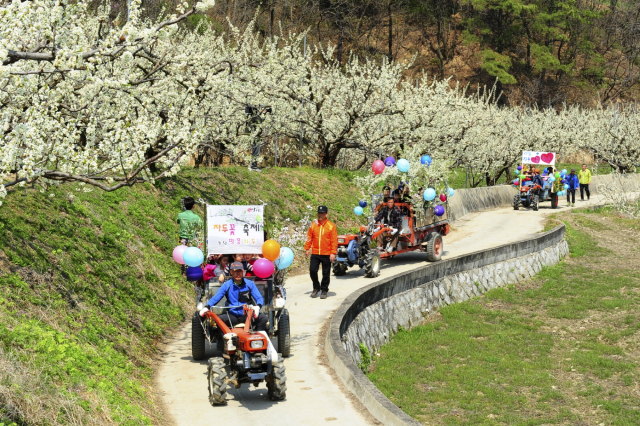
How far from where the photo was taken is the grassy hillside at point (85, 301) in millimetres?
7562

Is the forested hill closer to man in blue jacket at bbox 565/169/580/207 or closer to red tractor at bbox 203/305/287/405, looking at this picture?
man in blue jacket at bbox 565/169/580/207

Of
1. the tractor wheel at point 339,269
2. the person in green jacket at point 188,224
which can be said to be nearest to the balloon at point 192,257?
the person in green jacket at point 188,224

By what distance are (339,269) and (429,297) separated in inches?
103

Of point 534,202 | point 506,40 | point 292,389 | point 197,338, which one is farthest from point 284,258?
point 506,40

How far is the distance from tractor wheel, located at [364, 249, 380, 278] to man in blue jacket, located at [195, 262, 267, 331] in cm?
764

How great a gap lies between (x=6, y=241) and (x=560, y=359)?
39.4ft

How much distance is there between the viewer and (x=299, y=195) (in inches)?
989

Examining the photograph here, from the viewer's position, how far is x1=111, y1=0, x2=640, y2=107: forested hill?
219 feet

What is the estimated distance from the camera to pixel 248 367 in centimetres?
903

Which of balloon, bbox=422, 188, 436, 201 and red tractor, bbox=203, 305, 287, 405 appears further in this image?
balloon, bbox=422, 188, 436, 201

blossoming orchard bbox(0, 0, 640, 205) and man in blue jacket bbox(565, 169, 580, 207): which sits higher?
blossoming orchard bbox(0, 0, 640, 205)

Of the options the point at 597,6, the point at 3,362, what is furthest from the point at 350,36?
the point at 3,362

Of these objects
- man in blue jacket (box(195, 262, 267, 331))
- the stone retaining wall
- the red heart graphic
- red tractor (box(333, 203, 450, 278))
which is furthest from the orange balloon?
the red heart graphic

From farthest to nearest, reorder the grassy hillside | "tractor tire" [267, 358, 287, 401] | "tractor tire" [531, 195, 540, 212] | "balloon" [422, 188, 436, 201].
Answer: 1. "tractor tire" [531, 195, 540, 212]
2. "balloon" [422, 188, 436, 201]
3. "tractor tire" [267, 358, 287, 401]
4. the grassy hillside
